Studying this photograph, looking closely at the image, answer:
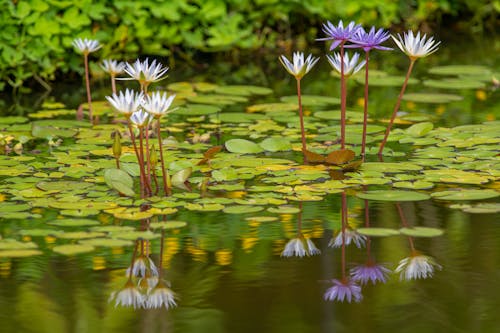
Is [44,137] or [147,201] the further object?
[44,137]

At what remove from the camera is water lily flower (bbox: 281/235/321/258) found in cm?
351

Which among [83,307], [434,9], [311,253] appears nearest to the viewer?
A: [83,307]

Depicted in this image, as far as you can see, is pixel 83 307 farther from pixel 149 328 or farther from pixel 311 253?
pixel 311 253

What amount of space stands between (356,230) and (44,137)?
6.52ft

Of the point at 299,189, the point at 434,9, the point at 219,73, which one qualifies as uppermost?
the point at 434,9

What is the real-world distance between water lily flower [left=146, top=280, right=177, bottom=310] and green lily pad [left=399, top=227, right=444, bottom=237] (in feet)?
2.95

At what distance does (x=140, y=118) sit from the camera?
12.6ft

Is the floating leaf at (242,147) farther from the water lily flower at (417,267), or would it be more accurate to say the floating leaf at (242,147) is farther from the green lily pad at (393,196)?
the water lily flower at (417,267)

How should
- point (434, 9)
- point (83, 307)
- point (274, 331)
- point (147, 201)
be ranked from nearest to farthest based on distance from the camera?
point (274, 331)
point (83, 307)
point (147, 201)
point (434, 9)

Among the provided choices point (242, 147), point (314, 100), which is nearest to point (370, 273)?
point (242, 147)

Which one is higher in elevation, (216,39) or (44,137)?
(216,39)

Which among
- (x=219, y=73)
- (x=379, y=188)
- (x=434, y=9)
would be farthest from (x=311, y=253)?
(x=434, y=9)

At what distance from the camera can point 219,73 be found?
23.5 ft

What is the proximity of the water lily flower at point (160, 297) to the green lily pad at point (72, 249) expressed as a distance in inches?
13.9
